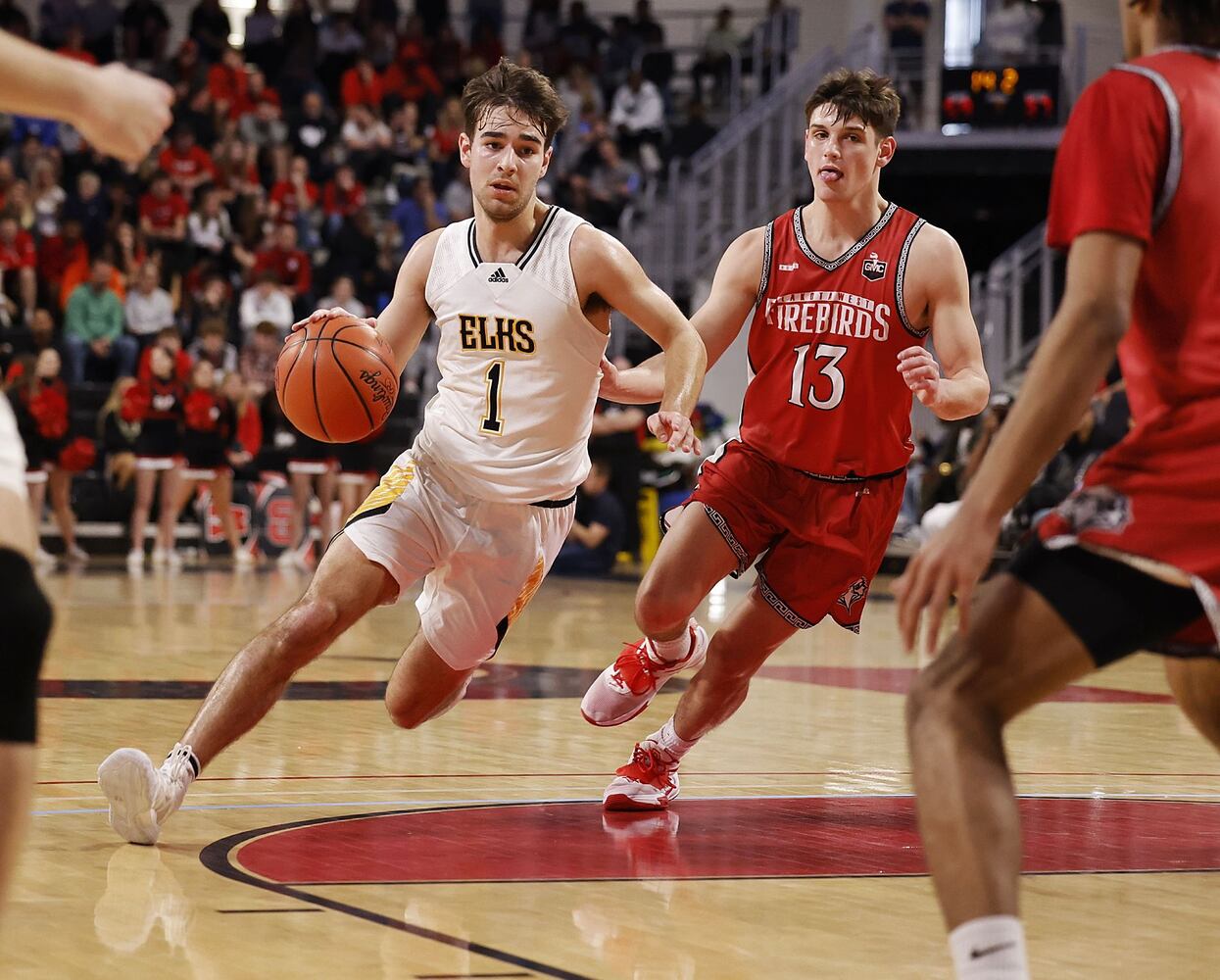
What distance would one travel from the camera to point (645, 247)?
20.3 m

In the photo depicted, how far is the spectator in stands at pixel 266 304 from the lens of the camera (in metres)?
18.1

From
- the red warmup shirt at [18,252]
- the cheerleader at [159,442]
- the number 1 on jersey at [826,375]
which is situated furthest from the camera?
the red warmup shirt at [18,252]

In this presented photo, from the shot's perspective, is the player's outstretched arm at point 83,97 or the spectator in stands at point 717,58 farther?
the spectator in stands at point 717,58

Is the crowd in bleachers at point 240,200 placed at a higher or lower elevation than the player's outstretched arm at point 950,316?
A: lower

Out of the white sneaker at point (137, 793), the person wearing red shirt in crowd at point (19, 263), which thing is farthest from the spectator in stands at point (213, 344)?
the white sneaker at point (137, 793)

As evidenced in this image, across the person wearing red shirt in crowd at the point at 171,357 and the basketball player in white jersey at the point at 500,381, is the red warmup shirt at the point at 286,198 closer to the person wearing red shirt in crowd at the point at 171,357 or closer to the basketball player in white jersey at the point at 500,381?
the person wearing red shirt in crowd at the point at 171,357

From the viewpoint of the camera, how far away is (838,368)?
571 centimetres

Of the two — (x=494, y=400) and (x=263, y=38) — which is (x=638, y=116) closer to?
(x=263, y=38)

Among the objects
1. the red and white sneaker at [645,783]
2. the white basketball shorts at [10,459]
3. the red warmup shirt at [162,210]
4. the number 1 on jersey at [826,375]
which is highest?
the white basketball shorts at [10,459]

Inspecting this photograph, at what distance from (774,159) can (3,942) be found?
58.6 ft

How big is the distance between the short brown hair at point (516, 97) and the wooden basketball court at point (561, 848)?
6.83 ft

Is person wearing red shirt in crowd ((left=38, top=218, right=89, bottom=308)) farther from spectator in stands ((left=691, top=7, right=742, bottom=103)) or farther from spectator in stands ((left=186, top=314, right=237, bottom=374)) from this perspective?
spectator in stands ((left=691, top=7, right=742, bottom=103))

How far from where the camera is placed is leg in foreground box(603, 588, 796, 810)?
557 centimetres

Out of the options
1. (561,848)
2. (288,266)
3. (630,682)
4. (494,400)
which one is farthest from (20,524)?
(288,266)
